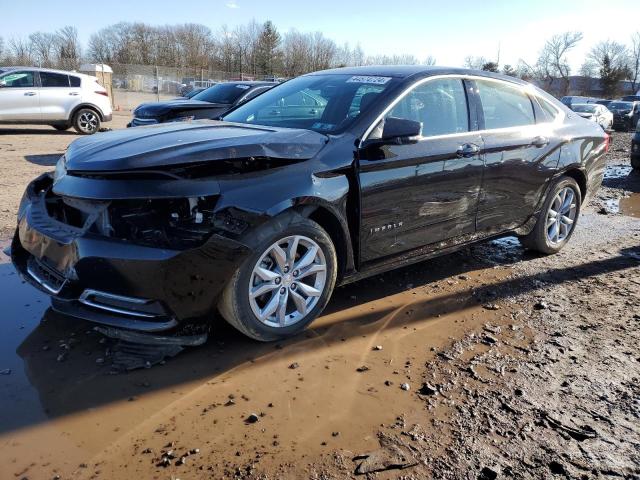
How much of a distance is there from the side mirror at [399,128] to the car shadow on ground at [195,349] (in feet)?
4.18

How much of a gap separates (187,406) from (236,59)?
206 feet

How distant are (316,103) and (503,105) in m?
1.70

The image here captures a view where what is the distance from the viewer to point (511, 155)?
14.8 feet

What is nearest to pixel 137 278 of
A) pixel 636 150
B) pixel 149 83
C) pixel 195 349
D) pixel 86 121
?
pixel 195 349

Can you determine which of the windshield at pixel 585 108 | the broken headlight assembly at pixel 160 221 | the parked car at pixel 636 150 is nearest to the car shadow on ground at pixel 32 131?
the broken headlight assembly at pixel 160 221

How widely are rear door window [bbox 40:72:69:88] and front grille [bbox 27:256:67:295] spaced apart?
11.9m

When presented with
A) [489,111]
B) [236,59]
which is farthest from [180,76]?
[489,111]

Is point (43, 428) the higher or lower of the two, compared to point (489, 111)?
lower

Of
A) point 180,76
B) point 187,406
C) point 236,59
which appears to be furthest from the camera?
point 236,59

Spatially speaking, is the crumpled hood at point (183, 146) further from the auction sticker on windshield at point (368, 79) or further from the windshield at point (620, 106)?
the windshield at point (620, 106)

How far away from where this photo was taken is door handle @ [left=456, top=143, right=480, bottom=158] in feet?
13.4

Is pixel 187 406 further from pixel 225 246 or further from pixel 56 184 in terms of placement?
pixel 56 184

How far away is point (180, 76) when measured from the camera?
34.3 meters

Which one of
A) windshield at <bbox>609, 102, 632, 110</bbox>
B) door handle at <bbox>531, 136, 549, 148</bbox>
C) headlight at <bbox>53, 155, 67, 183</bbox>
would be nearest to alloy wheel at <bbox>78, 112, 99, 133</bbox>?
headlight at <bbox>53, 155, 67, 183</bbox>
